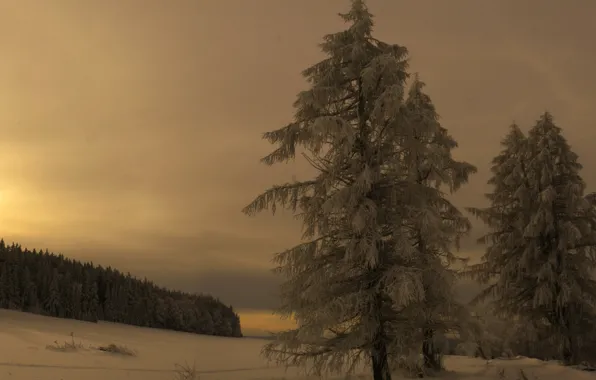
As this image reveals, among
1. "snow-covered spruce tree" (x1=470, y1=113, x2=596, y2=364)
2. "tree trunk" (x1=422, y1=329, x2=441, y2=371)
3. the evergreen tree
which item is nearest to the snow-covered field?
"tree trunk" (x1=422, y1=329, x2=441, y2=371)

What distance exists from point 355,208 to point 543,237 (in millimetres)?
14801

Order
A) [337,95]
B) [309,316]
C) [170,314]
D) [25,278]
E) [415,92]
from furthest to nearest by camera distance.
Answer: [170,314]
[25,278]
[415,92]
[337,95]
[309,316]

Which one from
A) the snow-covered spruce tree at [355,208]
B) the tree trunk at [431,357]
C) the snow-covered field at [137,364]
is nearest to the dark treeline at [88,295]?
the snow-covered field at [137,364]

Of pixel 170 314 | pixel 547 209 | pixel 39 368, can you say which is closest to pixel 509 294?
pixel 547 209

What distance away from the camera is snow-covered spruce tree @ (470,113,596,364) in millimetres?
21875

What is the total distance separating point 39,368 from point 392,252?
9.99 m

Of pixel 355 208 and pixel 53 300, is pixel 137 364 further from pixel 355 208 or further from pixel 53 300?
pixel 53 300

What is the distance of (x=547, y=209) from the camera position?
22281 mm

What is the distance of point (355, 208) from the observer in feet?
39.8

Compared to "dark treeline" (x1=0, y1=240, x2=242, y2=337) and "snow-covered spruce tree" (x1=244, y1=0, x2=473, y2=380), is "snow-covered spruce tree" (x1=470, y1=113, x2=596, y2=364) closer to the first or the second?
"snow-covered spruce tree" (x1=244, y1=0, x2=473, y2=380)

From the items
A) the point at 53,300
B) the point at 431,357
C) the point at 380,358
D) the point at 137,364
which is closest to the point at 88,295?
the point at 53,300

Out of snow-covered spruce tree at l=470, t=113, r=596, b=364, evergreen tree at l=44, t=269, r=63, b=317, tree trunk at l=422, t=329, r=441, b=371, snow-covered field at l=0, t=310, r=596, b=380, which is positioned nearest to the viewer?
snow-covered field at l=0, t=310, r=596, b=380

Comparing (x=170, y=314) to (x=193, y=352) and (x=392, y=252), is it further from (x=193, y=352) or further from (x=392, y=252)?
(x=392, y=252)

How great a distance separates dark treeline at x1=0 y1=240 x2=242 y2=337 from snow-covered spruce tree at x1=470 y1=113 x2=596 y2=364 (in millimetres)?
27767
